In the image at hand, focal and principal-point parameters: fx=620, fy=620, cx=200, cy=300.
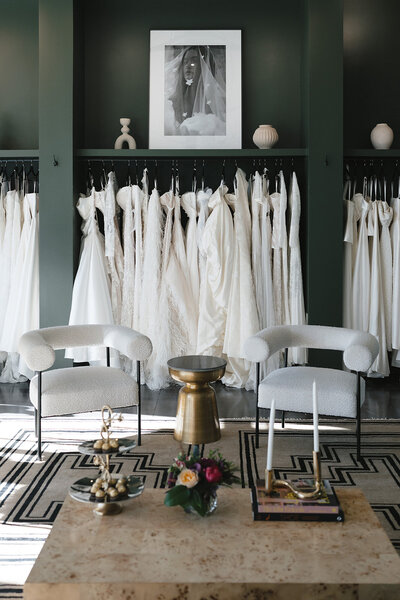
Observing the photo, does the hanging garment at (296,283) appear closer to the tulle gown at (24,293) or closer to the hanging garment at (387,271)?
the hanging garment at (387,271)

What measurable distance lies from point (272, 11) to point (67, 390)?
376 cm

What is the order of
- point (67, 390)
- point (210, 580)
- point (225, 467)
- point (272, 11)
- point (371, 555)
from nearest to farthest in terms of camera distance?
1. point (210, 580)
2. point (371, 555)
3. point (225, 467)
4. point (67, 390)
5. point (272, 11)

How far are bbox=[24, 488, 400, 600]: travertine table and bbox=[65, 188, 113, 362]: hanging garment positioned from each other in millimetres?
2827

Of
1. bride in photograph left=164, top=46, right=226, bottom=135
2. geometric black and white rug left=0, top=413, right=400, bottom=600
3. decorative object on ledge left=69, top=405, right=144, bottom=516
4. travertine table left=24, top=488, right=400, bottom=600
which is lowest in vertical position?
geometric black and white rug left=0, top=413, right=400, bottom=600

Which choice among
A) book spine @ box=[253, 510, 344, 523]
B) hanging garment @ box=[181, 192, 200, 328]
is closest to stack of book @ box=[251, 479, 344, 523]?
book spine @ box=[253, 510, 344, 523]

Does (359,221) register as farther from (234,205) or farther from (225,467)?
(225,467)

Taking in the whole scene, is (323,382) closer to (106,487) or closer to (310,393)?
(310,393)

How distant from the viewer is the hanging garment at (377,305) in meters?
4.89

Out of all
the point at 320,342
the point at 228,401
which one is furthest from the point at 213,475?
the point at 228,401

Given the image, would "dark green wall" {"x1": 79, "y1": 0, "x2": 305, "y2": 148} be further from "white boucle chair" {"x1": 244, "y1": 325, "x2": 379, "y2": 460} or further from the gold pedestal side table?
the gold pedestal side table

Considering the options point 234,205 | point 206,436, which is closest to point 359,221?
point 234,205

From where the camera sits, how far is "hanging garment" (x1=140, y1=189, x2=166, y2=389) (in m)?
4.73

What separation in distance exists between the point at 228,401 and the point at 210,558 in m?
2.76

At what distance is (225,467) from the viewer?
201cm
